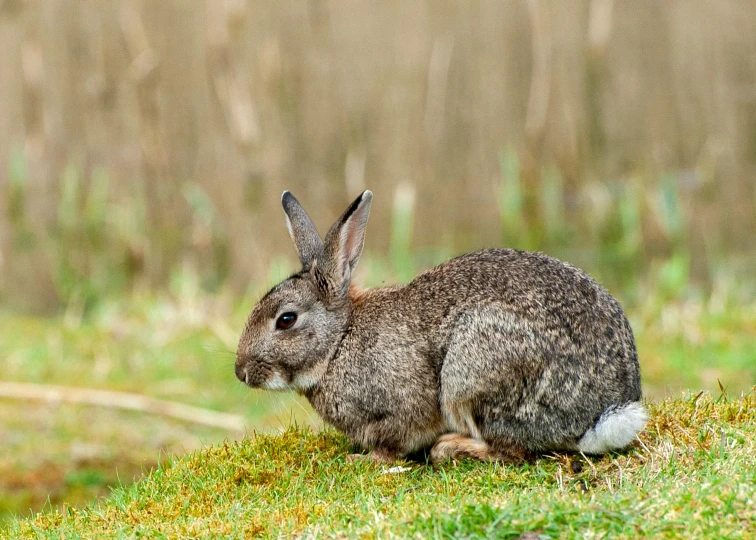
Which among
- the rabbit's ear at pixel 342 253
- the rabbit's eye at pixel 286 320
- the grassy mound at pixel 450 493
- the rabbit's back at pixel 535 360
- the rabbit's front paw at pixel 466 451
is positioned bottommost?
the grassy mound at pixel 450 493

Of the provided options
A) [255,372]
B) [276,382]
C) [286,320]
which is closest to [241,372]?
[255,372]

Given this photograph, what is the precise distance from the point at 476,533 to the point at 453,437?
5.11 feet

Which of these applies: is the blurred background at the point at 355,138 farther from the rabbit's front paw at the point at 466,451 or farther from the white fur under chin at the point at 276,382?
the rabbit's front paw at the point at 466,451

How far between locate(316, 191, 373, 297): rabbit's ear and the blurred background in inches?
224

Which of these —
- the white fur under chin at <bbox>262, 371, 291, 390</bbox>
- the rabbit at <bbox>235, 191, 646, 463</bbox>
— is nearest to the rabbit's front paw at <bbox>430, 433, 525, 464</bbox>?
the rabbit at <bbox>235, 191, 646, 463</bbox>

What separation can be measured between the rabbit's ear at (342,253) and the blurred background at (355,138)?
5.68 metres

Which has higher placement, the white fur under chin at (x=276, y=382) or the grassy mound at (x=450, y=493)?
the white fur under chin at (x=276, y=382)

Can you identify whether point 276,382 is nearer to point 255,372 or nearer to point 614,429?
point 255,372

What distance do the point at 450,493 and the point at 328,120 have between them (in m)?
9.28

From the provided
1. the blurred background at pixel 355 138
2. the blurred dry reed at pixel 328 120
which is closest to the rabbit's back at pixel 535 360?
the blurred background at pixel 355 138

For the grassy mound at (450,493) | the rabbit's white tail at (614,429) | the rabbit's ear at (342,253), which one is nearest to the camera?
the grassy mound at (450,493)

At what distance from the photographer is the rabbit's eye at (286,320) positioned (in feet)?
19.0

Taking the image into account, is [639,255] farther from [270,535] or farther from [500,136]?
[270,535]

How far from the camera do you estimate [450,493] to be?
475 centimetres
